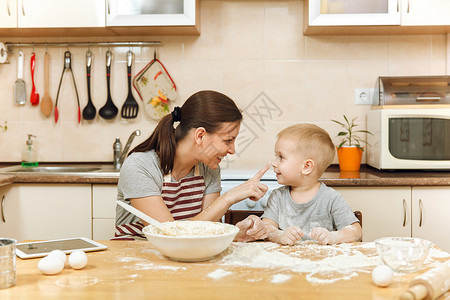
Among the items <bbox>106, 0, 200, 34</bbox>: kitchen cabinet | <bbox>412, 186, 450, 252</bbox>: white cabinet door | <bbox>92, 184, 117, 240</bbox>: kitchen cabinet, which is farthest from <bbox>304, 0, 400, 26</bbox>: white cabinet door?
<bbox>92, 184, 117, 240</bbox>: kitchen cabinet

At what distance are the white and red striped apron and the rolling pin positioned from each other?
3.49 ft

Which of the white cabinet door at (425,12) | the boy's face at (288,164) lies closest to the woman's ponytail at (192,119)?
the boy's face at (288,164)

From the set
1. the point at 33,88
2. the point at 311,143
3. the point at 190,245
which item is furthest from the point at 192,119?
the point at 33,88

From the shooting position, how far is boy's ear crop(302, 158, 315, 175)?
1867 mm

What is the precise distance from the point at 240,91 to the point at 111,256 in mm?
1967

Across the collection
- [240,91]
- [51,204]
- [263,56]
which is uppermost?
[263,56]

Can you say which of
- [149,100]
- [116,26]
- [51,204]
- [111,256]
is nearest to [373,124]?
[149,100]

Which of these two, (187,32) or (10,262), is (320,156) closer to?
(10,262)

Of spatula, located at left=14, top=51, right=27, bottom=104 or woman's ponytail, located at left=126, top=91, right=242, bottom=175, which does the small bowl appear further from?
spatula, located at left=14, top=51, right=27, bottom=104

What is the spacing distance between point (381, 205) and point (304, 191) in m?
0.73

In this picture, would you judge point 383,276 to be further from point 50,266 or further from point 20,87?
point 20,87

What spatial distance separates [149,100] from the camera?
10.2ft

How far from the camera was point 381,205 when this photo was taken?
8.03 feet

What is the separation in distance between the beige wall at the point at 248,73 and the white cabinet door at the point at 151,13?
1.16ft
